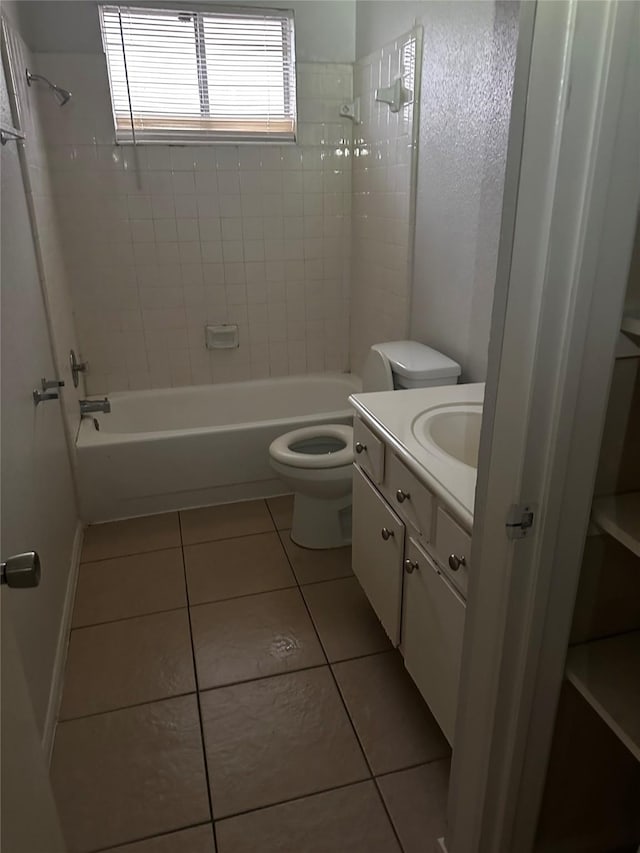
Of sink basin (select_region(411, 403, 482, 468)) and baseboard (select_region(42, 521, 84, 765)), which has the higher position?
sink basin (select_region(411, 403, 482, 468))

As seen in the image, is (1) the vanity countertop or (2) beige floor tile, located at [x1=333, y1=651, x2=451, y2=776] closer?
(1) the vanity countertop

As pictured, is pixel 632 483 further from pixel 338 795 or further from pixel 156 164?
pixel 156 164

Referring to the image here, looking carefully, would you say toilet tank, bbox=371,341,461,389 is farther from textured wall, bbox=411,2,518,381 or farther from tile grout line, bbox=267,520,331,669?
tile grout line, bbox=267,520,331,669

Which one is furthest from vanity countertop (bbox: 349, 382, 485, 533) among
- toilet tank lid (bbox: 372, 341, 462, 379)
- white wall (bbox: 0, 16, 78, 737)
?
white wall (bbox: 0, 16, 78, 737)

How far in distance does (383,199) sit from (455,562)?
211 centimetres

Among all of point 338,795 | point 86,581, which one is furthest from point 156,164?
point 338,795

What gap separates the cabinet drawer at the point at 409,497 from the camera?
4.90 ft

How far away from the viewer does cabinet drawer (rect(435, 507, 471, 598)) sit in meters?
1.31

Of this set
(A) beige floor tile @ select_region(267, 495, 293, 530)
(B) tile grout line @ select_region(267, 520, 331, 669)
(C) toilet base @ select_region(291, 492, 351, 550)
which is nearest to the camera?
(B) tile grout line @ select_region(267, 520, 331, 669)

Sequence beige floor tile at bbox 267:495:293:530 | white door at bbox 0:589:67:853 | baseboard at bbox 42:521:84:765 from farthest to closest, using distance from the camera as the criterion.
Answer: beige floor tile at bbox 267:495:293:530 → baseboard at bbox 42:521:84:765 → white door at bbox 0:589:67:853

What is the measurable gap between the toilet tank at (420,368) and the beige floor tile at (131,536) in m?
1.26

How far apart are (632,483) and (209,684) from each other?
1.46 m

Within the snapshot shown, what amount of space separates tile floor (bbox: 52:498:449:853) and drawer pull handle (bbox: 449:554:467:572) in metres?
0.68

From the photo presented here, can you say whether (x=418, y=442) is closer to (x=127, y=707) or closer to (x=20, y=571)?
(x=20, y=571)
